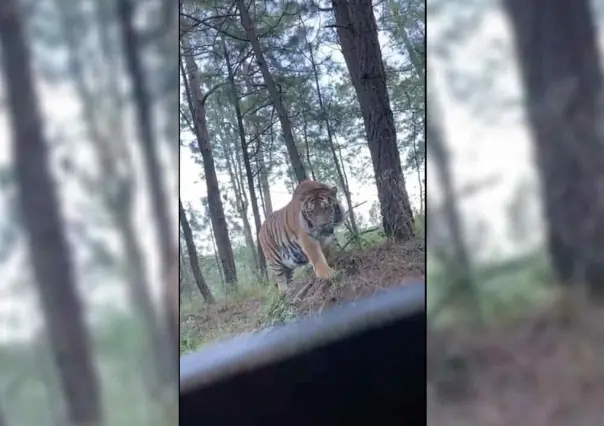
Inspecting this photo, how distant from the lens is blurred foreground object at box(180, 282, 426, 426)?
191cm

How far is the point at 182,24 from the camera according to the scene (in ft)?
6.89

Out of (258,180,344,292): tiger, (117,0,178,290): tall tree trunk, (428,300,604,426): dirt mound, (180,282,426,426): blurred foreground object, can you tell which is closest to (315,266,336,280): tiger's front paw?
(258,180,344,292): tiger

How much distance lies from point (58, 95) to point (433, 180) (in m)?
1.23

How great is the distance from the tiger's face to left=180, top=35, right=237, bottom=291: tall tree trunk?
10.3 inches

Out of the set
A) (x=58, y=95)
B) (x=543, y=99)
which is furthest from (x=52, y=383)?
(x=543, y=99)

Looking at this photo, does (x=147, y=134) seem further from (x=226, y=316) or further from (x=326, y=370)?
(x=326, y=370)

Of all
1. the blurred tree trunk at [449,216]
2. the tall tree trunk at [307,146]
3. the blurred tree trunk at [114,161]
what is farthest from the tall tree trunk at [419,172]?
the blurred tree trunk at [114,161]

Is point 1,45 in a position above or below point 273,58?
above

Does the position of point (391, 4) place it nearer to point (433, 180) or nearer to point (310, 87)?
point (310, 87)

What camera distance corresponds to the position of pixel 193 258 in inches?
81.9

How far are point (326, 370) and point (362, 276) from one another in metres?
0.30

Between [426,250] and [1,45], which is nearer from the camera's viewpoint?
[426,250]

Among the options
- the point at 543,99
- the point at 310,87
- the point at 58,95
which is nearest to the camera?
the point at 543,99

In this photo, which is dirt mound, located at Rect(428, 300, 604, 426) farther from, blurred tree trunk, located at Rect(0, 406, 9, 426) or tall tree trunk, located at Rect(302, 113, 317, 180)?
blurred tree trunk, located at Rect(0, 406, 9, 426)
